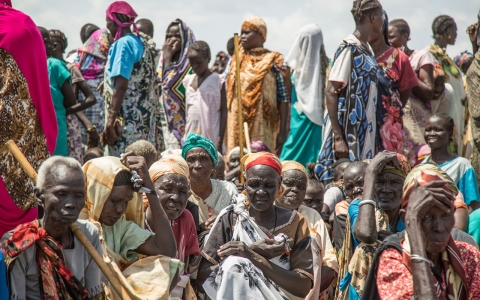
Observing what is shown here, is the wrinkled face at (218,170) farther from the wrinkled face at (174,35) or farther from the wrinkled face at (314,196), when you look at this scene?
the wrinkled face at (174,35)

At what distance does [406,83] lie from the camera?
9250mm

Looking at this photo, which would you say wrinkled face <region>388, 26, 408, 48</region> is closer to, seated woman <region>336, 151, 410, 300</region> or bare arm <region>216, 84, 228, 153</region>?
bare arm <region>216, 84, 228, 153</region>

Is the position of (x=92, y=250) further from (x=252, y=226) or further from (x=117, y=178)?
(x=252, y=226)

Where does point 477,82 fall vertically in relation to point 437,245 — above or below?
above

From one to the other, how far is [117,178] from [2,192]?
0.82 m

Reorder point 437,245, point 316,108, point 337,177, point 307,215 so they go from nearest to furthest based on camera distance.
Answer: point 437,245, point 307,215, point 337,177, point 316,108

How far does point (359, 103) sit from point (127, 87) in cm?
272

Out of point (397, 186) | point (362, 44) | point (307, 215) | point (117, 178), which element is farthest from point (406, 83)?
point (117, 178)

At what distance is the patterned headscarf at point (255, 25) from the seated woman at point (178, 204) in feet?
17.4

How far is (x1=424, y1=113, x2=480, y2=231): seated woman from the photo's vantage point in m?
8.39

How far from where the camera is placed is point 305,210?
24.2ft

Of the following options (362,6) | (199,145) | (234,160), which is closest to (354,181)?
(199,145)

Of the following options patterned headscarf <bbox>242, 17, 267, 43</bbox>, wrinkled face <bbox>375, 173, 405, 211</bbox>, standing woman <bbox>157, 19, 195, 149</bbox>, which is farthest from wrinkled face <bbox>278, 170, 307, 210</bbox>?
standing woman <bbox>157, 19, 195, 149</bbox>

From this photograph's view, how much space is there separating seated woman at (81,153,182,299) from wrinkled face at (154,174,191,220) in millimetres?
470
